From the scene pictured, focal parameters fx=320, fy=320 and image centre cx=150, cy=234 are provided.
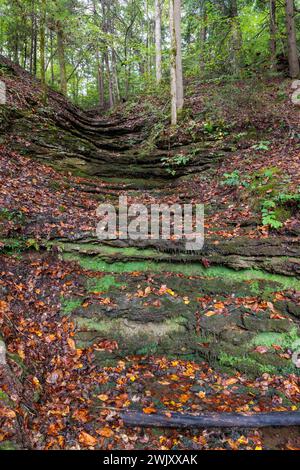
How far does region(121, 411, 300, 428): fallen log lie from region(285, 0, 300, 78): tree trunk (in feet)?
41.8

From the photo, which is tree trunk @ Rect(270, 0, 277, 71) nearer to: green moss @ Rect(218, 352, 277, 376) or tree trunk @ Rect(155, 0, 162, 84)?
tree trunk @ Rect(155, 0, 162, 84)

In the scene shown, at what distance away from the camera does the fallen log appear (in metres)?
3.80

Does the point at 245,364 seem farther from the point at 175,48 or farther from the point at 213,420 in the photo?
the point at 175,48

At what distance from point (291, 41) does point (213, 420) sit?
529 inches

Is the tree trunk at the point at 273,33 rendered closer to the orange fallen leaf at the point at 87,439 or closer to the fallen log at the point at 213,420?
the fallen log at the point at 213,420

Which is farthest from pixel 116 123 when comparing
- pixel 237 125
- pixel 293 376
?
pixel 293 376

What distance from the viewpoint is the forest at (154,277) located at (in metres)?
3.82

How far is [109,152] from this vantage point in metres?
12.1

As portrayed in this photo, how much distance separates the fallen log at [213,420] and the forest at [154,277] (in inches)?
0.6

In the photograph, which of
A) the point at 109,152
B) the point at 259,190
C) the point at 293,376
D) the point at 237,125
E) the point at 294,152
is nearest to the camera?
the point at 293,376

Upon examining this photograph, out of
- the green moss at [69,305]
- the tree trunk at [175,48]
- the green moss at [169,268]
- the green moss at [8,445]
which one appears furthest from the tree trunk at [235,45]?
the green moss at [8,445]

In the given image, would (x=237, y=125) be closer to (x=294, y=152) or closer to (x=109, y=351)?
(x=294, y=152)
